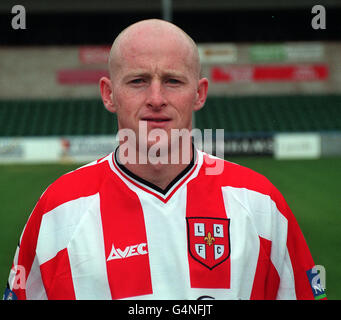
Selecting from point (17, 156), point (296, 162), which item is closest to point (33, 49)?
point (17, 156)

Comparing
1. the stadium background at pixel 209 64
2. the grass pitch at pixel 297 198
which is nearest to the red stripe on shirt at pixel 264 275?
the grass pitch at pixel 297 198

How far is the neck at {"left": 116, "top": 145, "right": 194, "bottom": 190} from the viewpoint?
5.65 feet

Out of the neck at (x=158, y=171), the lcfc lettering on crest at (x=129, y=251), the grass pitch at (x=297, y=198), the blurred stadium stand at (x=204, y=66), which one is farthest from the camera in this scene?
the blurred stadium stand at (x=204, y=66)

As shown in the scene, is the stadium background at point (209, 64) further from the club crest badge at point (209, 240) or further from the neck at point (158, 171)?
the club crest badge at point (209, 240)

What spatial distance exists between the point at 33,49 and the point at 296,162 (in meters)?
12.0

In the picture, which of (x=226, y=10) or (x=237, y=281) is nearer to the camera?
(x=237, y=281)

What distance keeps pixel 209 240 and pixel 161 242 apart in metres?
0.18

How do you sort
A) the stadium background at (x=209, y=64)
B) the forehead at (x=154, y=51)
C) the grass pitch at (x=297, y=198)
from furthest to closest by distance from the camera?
the stadium background at (x=209, y=64) < the grass pitch at (x=297, y=198) < the forehead at (x=154, y=51)

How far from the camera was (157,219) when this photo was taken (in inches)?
65.6

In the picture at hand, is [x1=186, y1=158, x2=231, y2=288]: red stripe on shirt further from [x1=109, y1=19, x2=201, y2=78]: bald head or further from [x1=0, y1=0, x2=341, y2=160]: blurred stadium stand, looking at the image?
[x1=0, y1=0, x2=341, y2=160]: blurred stadium stand

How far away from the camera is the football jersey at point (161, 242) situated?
1601 millimetres
